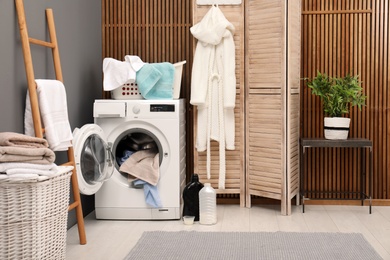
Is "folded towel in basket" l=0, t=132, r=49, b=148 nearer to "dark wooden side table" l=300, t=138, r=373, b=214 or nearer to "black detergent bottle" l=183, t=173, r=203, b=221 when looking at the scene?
"black detergent bottle" l=183, t=173, r=203, b=221

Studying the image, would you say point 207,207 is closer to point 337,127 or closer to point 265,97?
point 265,97

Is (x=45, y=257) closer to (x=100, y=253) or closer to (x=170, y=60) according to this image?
(x=100, y=253)

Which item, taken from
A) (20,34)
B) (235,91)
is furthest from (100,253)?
(235,91)

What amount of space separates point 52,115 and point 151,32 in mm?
2116

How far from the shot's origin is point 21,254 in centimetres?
289

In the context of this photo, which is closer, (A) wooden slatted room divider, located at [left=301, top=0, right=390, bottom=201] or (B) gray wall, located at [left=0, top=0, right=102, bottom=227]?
(B) gray wall, located at [left=0, top=0, right=102, bottom=227]

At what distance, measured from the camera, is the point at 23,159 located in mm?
2828

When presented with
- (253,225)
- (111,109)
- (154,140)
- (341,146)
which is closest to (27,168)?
(111,109)

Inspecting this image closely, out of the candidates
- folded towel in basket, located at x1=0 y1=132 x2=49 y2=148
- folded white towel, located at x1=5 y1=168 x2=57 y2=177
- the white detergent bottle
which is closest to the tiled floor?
the white detergent bottle

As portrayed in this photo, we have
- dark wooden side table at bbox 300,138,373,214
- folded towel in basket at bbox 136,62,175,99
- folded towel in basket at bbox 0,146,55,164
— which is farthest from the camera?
dark wooden side table at bbox 300,138,373,214

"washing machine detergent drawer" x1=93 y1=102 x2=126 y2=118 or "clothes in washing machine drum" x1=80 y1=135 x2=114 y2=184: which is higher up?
"washing machine detergent drawer" x1=93 y1=102 x2=126 y2=118

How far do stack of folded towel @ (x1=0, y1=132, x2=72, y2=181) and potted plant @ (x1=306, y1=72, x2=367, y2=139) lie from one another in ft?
8.72

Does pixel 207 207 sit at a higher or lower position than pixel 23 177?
lower

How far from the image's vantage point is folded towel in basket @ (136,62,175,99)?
4.56 metres
